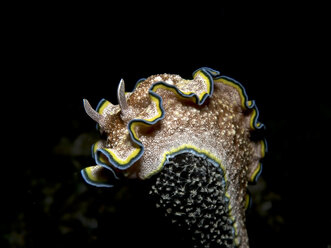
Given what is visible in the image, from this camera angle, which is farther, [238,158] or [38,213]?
[38,213]

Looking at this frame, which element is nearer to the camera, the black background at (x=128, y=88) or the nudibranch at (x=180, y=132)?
the nudibranch at (x=180, y=132)

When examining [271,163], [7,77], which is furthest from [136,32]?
[271,163]

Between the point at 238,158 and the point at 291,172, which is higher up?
the point at 238,158

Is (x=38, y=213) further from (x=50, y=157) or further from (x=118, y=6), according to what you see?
(x=118, y=6)

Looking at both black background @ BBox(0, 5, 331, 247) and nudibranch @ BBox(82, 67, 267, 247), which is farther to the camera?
black background @ BBox(0, 5, 331, 247)
